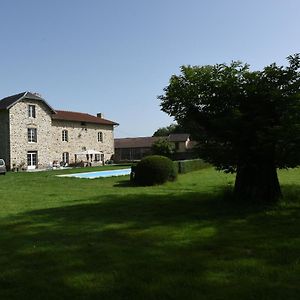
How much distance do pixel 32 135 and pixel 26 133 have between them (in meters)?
0.82

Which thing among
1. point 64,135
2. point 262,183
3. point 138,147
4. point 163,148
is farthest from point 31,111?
point 262,183

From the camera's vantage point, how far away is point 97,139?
5306 cm

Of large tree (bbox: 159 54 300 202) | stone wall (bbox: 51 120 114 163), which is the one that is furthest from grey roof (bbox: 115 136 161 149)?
large tree (bbox: 159 54 300 202)

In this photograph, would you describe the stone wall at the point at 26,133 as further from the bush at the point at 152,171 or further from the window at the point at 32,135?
the bush at the point at 152,171

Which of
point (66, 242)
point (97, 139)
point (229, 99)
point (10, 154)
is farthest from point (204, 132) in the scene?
point (97, 139)

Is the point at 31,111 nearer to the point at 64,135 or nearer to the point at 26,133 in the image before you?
the point at 26,133

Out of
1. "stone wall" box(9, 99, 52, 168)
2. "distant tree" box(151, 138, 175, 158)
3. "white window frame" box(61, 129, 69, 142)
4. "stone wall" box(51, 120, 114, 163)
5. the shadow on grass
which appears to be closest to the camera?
the shadow on grass

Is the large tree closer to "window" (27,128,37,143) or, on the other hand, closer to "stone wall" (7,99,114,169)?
"stone wall" (7,99,114,169)

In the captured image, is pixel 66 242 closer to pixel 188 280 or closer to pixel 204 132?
pixel 188 280

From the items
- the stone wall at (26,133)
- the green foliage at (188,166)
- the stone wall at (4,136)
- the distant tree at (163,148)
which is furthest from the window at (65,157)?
the green foliage at (188,166)

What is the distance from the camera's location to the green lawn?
15.0 ft

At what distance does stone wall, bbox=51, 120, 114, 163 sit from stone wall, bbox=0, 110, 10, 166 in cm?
586

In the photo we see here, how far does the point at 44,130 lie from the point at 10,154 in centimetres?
507

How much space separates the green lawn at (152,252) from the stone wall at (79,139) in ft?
120
